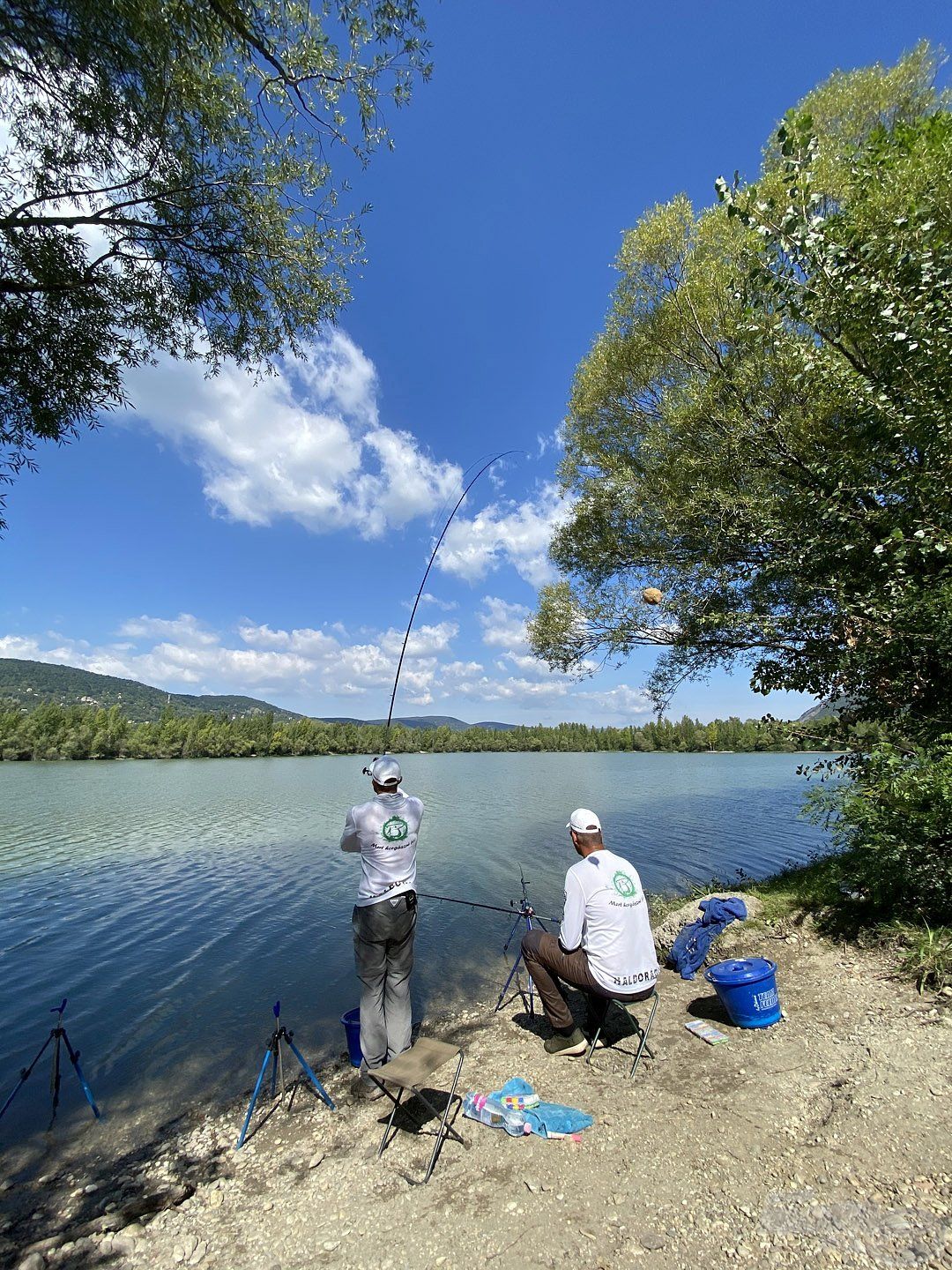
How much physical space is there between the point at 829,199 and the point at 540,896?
49.6 feet

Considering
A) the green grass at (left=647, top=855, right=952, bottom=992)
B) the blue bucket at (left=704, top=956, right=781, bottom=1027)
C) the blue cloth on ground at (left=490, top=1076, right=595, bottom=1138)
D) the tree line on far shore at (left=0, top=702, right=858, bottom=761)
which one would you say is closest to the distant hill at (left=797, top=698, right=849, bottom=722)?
the green grass at (left=647, top=855, right=952, bottom=992)

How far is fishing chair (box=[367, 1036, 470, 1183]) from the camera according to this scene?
3.79 metres

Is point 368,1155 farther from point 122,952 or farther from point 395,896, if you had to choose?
point 122,952

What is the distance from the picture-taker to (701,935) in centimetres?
705

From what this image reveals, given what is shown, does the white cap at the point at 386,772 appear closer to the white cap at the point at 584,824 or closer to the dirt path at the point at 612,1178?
the white cap at the point at 584,824

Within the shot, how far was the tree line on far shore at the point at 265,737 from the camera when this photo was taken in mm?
78938

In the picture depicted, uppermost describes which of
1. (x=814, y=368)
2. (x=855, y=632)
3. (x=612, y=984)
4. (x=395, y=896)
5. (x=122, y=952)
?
(x=814, y=368)

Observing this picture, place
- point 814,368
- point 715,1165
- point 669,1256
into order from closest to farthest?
point 669,1256
point 715,1165
point 814,368

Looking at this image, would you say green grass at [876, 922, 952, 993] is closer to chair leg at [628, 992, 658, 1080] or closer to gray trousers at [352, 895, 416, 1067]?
chair leg at [628, 992, 658, 1080]

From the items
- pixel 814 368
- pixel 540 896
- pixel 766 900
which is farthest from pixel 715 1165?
pixel 540 896

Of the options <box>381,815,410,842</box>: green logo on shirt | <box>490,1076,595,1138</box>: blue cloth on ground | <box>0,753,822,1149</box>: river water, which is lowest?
<box>0,753,822,1149</box>: river water

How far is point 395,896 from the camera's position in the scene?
16.4 feet

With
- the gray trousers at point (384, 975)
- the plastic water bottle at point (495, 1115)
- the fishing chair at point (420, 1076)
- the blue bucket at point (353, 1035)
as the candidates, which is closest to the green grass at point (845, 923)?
the plastic water bottle at point (495, 1115)

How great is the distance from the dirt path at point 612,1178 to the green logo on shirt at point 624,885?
143 cm
